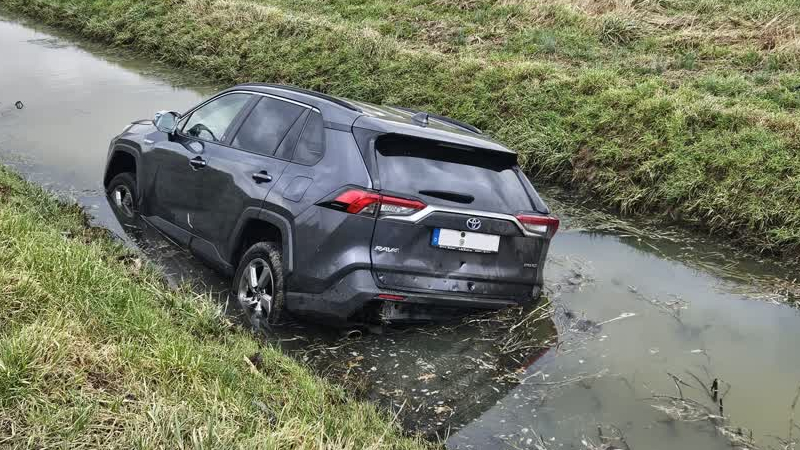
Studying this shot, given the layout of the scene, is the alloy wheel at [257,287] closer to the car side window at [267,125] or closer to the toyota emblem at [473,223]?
the car side window at [267,125]

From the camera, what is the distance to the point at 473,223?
5234 millimetres

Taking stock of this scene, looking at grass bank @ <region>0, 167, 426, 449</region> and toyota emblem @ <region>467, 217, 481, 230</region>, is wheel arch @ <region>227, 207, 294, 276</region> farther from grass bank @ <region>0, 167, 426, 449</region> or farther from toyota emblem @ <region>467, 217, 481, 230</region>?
toyota emblem @ <region>467, 217, 481, 230</region>

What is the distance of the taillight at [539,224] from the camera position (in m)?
5.51

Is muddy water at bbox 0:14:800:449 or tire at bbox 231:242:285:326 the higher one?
tire at bbox 231:242:285:326

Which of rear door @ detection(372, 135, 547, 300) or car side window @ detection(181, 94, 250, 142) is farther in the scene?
car side window @ detection(181, 94, 250, 142)

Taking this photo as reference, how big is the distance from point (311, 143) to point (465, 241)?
1331 mm

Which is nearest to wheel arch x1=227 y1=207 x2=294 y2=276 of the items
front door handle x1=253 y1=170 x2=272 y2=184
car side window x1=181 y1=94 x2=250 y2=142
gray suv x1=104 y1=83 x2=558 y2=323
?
gray suv x1=104 y1=83 x2=558 y2=323

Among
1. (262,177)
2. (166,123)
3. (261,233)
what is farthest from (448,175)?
(166,123)

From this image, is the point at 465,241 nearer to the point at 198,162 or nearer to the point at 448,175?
the point at 448,175

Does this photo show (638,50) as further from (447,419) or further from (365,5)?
(447,419)

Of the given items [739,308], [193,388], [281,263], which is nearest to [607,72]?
[739,308]

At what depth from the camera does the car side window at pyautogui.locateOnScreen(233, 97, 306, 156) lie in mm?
5922

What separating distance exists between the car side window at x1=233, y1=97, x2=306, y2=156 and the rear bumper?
Answer: 1.28 meters

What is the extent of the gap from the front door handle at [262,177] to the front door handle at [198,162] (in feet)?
2.69
